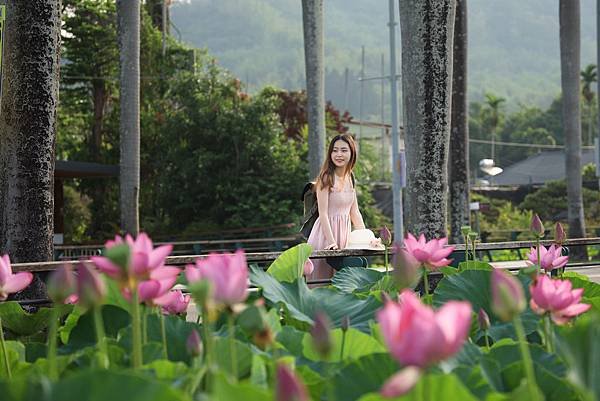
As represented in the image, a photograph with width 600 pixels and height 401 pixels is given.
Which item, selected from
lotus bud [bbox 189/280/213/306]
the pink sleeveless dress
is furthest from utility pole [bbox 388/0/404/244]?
lotus bud [bbox 189/280/213/306]

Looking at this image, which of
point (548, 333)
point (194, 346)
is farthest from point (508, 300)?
point (548, 333)

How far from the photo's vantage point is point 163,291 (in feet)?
6.29

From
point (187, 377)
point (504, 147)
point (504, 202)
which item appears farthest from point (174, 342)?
point (504, 147)

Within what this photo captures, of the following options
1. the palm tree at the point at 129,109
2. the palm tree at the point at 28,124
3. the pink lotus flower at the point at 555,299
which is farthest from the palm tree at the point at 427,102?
the palm tree at the point at 129,109

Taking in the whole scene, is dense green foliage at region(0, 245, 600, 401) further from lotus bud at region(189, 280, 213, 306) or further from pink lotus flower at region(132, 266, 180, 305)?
lotus bud at region(189, 280, 213, 306)

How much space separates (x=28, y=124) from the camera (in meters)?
5.59

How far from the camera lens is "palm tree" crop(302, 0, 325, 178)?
18703 mm

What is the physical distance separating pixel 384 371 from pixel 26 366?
87 cm

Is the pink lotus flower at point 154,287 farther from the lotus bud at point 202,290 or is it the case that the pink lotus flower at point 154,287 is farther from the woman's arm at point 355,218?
the woman's arm at point 355,218

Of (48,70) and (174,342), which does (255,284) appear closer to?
(174,342)

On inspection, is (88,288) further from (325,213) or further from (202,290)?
(325,213)

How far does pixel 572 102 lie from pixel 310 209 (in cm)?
1578

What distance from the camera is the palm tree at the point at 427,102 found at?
7104mm

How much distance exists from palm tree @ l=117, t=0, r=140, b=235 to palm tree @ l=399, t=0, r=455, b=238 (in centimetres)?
1235
